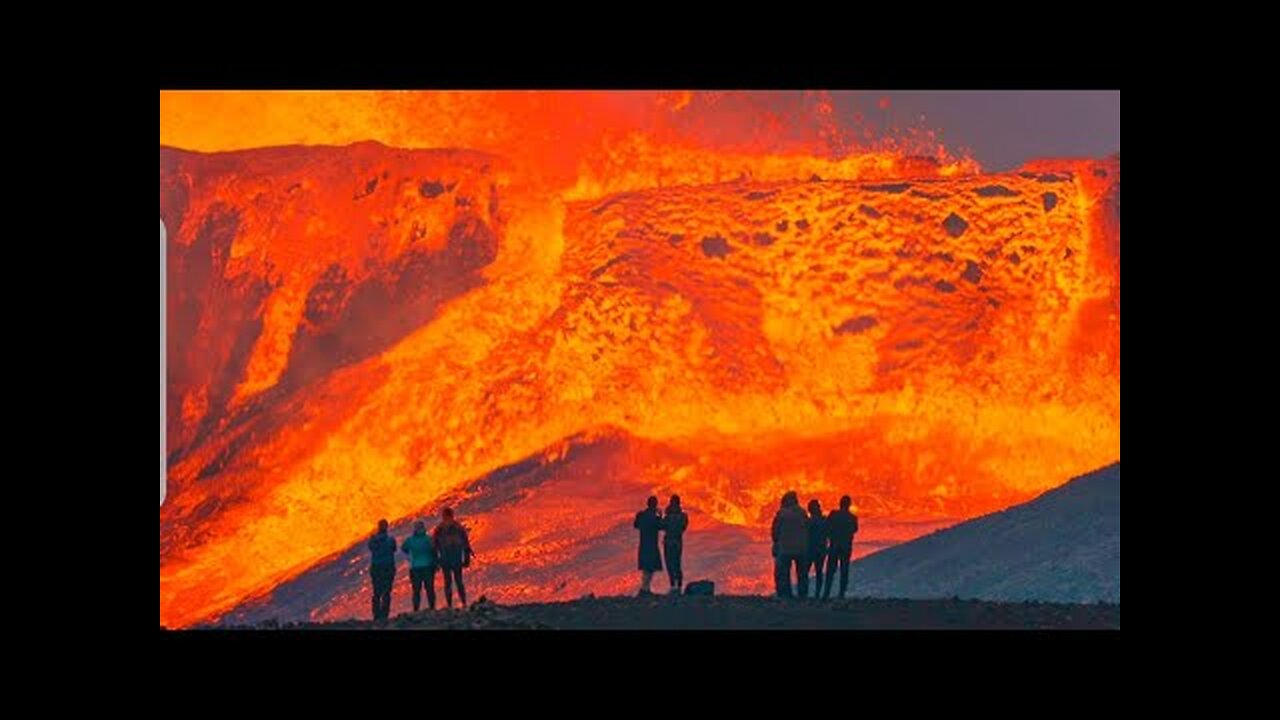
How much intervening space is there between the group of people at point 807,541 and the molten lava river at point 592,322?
845 inches

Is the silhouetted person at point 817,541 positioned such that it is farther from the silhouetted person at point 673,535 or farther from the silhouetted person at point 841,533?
the silhouetted person at point 673,535

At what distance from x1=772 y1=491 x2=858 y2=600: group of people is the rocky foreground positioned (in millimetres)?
562

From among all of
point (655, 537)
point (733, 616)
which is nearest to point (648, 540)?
point (655, 537)

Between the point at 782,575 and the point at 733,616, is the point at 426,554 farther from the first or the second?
the point at 782,575

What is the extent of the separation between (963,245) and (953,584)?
1283cm

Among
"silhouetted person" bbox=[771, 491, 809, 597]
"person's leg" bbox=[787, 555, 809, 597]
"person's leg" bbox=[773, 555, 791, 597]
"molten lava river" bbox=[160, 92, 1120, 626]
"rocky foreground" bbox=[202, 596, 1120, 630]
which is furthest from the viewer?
"molten lava river" bbox=[160, 92, 1120, 626]

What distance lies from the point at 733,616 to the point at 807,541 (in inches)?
84.3

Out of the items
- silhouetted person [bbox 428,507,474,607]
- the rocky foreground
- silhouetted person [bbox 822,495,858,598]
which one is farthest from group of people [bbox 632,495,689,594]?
silhouetted person [bbox 428,507,474,607]

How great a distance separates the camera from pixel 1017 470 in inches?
2490

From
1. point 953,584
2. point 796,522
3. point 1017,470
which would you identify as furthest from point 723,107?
point 796,522

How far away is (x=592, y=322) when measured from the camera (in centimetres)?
6456

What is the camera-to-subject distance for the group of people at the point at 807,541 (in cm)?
4009

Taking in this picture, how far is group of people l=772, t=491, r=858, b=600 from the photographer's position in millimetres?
40094

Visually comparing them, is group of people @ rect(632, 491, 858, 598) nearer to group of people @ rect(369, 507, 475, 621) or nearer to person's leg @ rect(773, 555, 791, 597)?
person's leg @ rect(773, 555, 791, 597)
